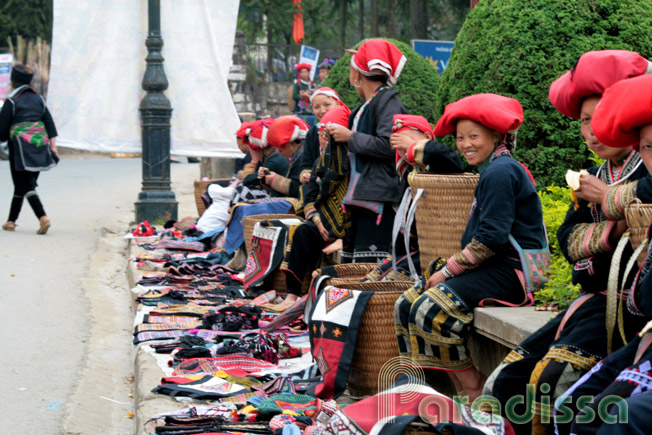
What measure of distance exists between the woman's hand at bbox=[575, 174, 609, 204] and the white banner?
370 inches

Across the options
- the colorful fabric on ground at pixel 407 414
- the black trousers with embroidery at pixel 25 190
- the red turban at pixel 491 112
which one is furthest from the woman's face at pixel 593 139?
the black trousers with embroidery at pixel 25 190

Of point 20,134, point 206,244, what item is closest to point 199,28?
point 20,134

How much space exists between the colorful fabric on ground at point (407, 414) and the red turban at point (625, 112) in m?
1.02

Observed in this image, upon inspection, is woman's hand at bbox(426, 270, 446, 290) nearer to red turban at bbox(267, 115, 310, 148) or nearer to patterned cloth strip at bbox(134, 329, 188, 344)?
patterned cloth strip at bbox(134, 329, 188, 344)

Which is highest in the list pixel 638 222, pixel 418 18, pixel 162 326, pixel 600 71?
pixel 600 71

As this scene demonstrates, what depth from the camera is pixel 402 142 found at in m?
4.74

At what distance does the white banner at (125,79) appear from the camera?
12.0m

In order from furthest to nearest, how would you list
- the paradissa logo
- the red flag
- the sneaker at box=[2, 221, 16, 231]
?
the red flag
the sneaker at box=[2, 221, 16, 231]
the paradissa logo

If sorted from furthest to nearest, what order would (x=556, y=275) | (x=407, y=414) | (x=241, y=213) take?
1. (x=241, y=213)
2. (x=556, y=275)
3. (x=407, y=414)

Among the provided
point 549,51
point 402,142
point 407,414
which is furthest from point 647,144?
point 549,51

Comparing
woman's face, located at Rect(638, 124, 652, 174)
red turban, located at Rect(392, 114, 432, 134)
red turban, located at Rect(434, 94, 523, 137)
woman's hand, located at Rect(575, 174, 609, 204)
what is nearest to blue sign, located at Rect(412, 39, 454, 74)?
red turban, located at Rect(392, 114, 432, 134)

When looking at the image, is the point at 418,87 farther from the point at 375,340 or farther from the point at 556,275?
the point at 556,275

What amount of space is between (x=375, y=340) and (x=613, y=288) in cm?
167

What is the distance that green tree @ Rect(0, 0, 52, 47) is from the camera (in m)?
36.8
